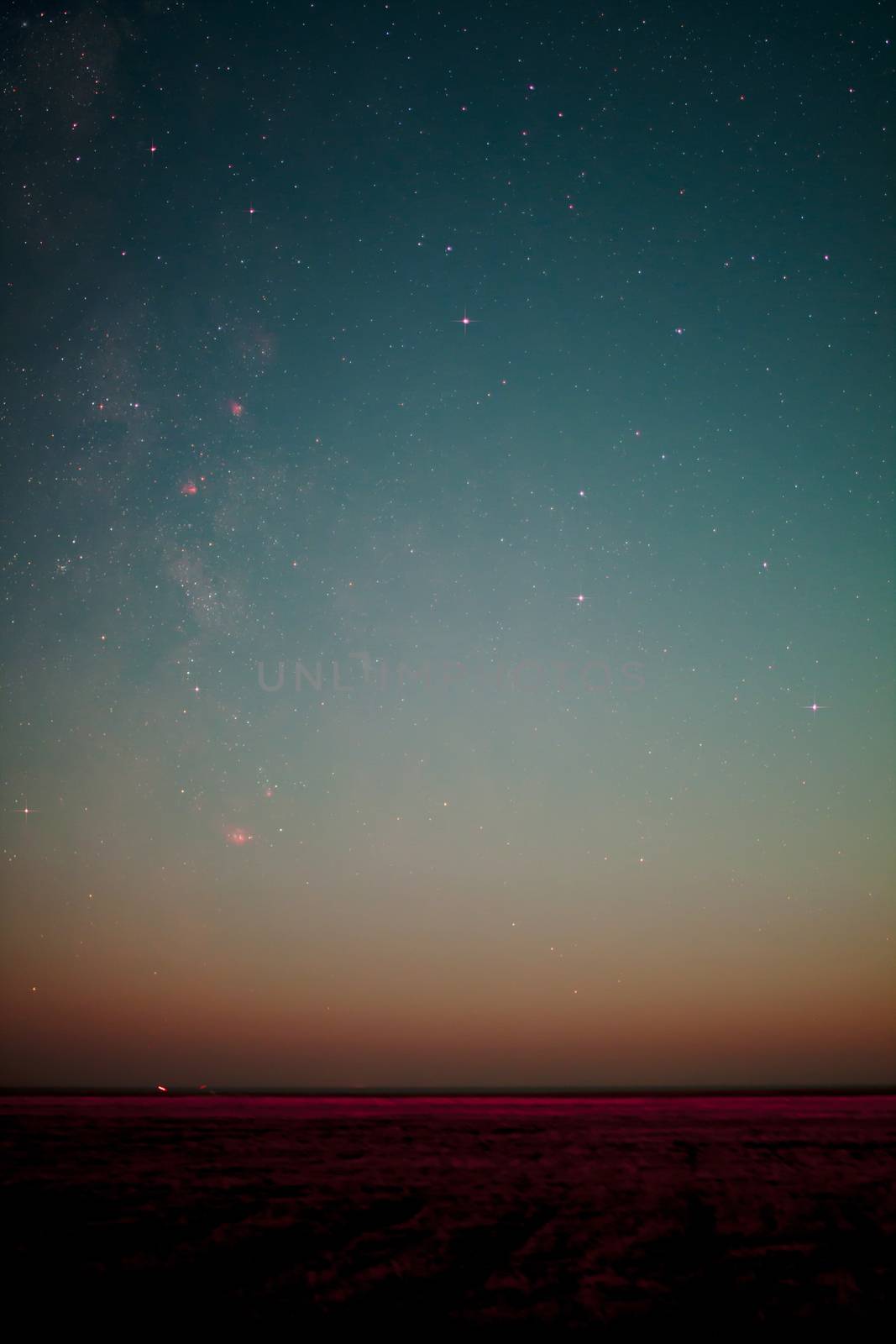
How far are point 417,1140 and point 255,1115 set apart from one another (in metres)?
5.11

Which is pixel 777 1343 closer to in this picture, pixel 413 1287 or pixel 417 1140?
pixel 413 1287

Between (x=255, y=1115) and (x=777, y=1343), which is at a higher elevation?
(x=777, y=1343)

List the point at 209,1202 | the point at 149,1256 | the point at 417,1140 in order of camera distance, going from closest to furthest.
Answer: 1. the point at 149,1256
2. the point at 209,1202
3. the point at 417,1140

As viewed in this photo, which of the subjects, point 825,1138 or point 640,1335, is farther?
point 825,1138

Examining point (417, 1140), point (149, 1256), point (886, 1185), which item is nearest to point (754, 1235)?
point (886, 1185)

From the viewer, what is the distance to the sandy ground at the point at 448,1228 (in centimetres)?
527

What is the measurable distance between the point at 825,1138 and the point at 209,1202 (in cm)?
1066

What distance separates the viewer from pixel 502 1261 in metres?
6.21

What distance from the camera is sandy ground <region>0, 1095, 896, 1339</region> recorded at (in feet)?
17.3

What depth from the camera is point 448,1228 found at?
7.20m

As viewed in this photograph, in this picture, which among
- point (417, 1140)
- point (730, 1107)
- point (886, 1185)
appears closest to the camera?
point (886, 1185)

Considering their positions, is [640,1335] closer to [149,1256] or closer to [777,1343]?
[777,1343]

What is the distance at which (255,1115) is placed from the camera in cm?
1565

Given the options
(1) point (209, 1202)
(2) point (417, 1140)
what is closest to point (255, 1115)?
(2) point (417, 1140)
